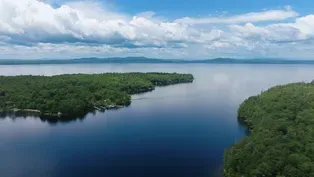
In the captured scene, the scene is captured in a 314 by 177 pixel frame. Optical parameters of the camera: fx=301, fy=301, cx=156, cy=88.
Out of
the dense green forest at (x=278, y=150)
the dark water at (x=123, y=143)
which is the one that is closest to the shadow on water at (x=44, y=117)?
the dark water at (x=123, y=143)

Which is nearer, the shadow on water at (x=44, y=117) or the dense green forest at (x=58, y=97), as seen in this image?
the shadow on water at (x=44, y=117)

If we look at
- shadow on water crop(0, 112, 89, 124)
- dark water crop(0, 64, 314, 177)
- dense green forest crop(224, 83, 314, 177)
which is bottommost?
dark water crop(0, 64, 314, 177)

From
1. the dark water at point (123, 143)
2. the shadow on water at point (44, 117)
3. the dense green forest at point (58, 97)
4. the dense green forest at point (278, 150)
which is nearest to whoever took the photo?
the dense green forest at point (278, 150)

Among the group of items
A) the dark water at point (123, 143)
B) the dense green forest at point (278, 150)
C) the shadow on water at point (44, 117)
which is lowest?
the dark water at point (123, 143)

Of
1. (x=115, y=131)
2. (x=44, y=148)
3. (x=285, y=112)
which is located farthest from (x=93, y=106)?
(x=285, y=112)

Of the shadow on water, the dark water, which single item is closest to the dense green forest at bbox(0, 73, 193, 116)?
the shadow on water

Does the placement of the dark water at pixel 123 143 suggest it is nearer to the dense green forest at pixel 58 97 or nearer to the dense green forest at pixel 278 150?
the dense green forest at pixel 278 150

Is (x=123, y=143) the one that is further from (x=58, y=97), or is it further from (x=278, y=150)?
(x=58, y=97)

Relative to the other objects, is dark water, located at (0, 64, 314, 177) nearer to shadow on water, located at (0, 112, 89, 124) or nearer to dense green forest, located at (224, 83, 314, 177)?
shadow on water, located at (0, 112, 89, 124)

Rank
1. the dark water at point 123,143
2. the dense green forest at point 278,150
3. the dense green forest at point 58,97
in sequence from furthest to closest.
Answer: the dense green forest at point 58,97
the dark water at point 123,143
the dense green forest at point 278,150

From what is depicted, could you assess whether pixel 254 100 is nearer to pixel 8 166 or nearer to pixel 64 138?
pixel 64 138

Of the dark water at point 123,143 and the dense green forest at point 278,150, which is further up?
the dense green forest at point 278,150
